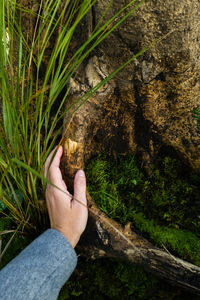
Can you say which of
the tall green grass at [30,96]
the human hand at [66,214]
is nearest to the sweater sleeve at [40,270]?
the human hand at [66,214]

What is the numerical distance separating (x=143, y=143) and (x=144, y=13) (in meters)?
0.93

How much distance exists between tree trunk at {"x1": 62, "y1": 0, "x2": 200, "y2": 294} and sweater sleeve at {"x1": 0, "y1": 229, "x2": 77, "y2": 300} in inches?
13.4

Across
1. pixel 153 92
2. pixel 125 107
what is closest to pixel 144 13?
pixel 153 92

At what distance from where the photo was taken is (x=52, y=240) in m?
1.17

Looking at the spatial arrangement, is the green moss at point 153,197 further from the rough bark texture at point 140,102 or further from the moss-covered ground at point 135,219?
the rough bark texture at point 140,102

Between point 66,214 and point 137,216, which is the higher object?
point 66,214

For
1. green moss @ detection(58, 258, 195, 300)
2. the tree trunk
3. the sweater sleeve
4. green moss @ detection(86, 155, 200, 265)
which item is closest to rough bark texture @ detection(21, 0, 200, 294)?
the tree trunk

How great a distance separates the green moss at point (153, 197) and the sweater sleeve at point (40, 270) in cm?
48

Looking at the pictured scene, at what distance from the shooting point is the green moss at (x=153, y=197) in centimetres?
153

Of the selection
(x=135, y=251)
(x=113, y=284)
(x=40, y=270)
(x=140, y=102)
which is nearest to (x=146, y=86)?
(x=140, y=102)

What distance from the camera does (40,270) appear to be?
3.28 ft

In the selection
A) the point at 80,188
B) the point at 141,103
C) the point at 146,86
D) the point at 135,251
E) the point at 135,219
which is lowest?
the point at 135,251

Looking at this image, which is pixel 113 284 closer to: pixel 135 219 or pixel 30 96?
pixel 135 219

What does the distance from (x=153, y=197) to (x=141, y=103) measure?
2.46ft
